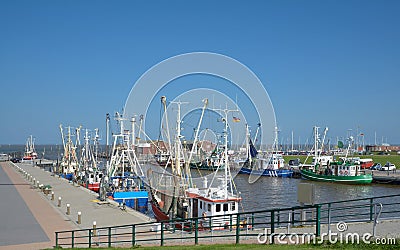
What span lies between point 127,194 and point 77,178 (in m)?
32.3

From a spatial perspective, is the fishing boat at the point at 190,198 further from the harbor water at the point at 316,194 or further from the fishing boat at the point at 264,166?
the fishing boat at the point at 264,166

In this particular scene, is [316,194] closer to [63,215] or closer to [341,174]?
[341,174]

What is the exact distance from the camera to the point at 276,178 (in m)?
98.6

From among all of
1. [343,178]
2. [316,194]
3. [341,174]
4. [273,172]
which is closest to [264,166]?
[273,172]

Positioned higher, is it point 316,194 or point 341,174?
point 341,174

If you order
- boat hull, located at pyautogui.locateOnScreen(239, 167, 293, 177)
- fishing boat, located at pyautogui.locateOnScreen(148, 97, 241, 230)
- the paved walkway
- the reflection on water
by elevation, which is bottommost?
the reflection on water

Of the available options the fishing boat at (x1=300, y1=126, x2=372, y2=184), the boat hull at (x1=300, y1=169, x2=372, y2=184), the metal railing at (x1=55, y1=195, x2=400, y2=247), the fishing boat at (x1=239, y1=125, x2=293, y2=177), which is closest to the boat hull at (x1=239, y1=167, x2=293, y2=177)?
the fishing boat at (x1=239, y1=125, x2=293, y2=177)

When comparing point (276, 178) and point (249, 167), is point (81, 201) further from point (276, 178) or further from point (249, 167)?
point (249, 167)

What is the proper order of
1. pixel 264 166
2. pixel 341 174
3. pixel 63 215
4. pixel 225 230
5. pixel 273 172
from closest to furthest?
pixel 225 230 < pixel 63 215 < pixel 341 174 < pixel 273 172 < pixel 264 166

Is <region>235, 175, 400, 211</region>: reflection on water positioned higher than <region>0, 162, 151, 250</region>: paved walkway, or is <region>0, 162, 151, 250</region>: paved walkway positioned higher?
<region>0, 162, 151, 250</region>: paved walkway

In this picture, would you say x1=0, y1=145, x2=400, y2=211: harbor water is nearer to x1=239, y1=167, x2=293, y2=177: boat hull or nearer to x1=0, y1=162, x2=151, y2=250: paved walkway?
x1=0, y1=162, x2=151, y2=250: paved walkway

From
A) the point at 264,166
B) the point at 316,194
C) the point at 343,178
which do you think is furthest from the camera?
the point at 264,166

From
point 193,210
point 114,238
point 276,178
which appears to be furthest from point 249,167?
point 114,238

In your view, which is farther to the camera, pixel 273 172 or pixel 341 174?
pixel 273 172
